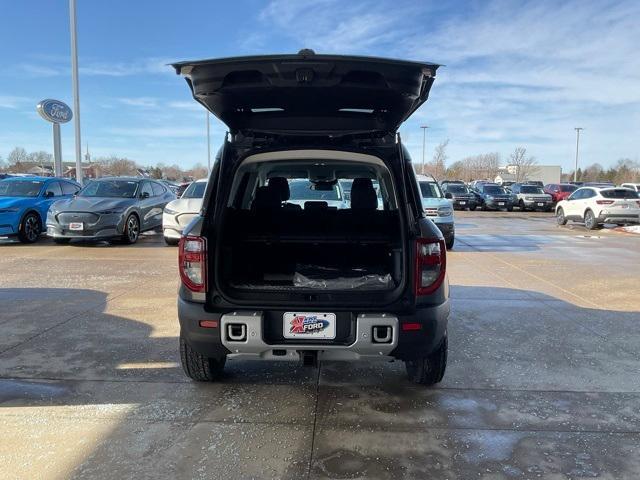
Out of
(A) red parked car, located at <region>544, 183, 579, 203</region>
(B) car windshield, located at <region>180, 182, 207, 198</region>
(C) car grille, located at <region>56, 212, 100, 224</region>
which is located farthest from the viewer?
A: (A) red parked car, located at <region>544, 183, 579, 203</region>

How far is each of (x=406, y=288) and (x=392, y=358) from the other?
53cm

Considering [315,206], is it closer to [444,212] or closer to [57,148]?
[444,212]

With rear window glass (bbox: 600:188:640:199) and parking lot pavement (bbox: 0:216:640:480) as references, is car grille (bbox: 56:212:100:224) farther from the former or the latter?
rear window glass (bbox: 600:188:640:199)

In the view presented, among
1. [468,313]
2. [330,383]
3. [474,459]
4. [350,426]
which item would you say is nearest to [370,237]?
[330,383]

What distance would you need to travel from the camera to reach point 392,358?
11.3 feet

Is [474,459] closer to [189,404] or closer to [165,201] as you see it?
[189,404]

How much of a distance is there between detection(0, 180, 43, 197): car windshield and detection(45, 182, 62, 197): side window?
0.19 m

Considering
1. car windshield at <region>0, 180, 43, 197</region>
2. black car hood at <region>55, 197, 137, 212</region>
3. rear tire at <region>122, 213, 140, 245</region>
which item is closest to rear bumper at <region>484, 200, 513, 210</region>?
rear tire at <region>122, 213, 140, 245</region>

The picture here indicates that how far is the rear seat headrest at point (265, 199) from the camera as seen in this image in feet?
15.1

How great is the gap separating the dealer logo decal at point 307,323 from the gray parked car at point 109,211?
9065mm

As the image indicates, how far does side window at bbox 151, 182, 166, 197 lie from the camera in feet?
43.4

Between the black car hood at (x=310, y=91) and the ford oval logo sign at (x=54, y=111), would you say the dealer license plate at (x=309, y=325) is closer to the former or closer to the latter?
the black car hood at (x=310, y=91)

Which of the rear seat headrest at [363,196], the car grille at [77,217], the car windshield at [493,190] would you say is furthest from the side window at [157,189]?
the car windshield at [493,190]

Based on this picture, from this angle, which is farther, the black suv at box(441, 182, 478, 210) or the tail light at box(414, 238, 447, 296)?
the black suv at box(441, 182, 478, 210)
